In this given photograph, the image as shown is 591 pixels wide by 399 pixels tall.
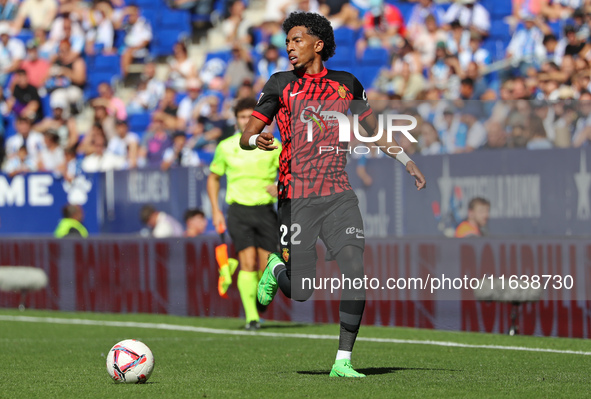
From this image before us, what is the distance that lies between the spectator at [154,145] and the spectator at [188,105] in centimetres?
41

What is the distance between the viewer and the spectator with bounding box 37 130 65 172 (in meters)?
20.3

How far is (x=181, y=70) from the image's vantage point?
2136 centimetres

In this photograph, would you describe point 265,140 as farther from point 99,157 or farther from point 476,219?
point 99,157

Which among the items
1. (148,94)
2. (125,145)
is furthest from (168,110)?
(148,94)

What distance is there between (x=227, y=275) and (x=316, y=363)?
3.27 m

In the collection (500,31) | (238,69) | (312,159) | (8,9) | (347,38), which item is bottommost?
(312,159)

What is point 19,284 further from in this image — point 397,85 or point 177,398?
point 177,398

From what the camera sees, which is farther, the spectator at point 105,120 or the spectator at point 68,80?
the spectator at point 68,80

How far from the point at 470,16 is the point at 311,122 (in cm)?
1172

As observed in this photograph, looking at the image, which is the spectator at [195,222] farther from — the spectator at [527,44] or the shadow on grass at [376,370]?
the shadow on grass at [376,370]

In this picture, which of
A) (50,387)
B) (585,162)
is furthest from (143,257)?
(50,387)

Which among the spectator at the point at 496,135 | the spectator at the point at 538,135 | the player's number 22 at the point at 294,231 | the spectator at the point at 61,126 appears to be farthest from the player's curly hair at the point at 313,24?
the spectator at the point at 61,126

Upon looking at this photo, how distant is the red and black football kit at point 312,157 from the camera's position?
7.29 m

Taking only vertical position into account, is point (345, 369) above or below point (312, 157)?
below
